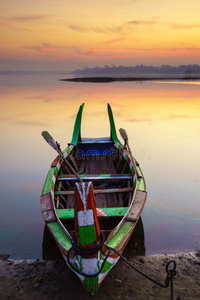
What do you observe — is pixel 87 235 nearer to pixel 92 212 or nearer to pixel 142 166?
pixel 92 212

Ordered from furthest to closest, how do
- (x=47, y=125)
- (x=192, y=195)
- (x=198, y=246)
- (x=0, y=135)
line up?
(x=47, y=125) → (x=0, y=135) → (x=192, y=195) → (x=198, y=246)

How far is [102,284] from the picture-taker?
171 inches

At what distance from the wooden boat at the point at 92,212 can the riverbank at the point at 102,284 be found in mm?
704

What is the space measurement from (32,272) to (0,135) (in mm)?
12520

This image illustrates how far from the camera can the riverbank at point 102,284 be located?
13.5 feet

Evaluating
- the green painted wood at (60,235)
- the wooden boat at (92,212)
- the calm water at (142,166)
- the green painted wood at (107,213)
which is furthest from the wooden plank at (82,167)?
the green painted wood at (60,235)

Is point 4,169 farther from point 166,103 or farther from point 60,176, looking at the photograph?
point 166,103

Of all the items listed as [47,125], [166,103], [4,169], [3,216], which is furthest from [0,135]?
[166,103]

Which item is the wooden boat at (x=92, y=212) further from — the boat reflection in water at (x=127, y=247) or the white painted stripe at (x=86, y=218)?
the boat reflection in water at (x=127, y=247)

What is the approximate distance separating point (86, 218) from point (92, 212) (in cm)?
→ 11

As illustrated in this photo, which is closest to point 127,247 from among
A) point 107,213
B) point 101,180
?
point 107,213

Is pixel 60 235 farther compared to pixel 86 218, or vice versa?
pixel 60 235

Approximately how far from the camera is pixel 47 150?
12.7 metres

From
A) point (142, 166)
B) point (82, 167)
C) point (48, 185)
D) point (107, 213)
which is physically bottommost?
point (142, 166)
